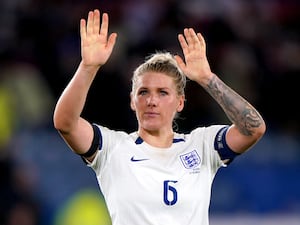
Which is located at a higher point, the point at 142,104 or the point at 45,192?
the point at 142,104

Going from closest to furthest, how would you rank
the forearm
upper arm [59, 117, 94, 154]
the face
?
the forearm < upper arm [59, 117, 94, 154] < the face

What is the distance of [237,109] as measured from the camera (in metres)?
6.85

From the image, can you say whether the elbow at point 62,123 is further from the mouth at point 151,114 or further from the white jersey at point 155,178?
the mouth at point 151,114

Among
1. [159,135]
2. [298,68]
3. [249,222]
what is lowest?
[249,222]

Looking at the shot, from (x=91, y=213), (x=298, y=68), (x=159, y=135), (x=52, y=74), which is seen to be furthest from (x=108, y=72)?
(x=159, y=135)

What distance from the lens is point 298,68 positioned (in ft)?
47.0

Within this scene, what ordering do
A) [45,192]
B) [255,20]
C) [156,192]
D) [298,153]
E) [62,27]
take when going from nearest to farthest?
[156,192]
[45,192]
[298,153]
[62,27]
[255,20]

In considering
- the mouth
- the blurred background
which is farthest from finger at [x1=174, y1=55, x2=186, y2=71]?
the blurred background

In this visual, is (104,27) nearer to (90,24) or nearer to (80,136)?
(90,24)

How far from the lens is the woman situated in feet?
21.4

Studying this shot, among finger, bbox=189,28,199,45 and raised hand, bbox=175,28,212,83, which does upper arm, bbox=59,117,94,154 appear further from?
finger, bbox=189,28,199,45

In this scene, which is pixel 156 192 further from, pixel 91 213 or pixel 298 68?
pixel 298 68

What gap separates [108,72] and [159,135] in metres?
5.74

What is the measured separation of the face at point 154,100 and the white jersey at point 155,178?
5.8 inches
